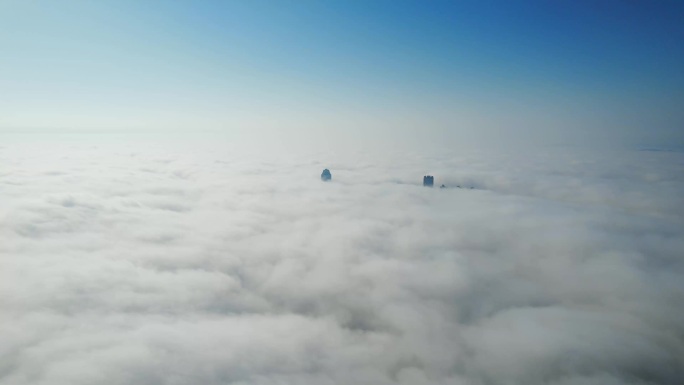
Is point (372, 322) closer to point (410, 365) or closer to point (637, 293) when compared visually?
point (410, 365)

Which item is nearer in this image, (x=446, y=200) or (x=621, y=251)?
(x=621, y=251)

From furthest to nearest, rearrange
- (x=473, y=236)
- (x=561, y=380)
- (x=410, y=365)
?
(x=473, y=236), (x=410, y=365), (x=561, y=380)

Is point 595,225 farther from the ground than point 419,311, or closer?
farther from the ground

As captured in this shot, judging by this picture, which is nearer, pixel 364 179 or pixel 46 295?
pixel 46 295

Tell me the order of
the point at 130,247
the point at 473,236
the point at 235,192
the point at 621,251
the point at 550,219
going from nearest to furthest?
the point at 621,251 → the point at 130,247 → the point at 473,236 → the point at 550,219 → the point at 235,192

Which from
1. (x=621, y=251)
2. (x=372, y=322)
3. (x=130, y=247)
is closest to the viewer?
(x=372, y=322)

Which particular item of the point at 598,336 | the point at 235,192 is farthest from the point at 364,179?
the point at 598,336

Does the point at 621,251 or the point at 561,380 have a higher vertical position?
the point at 621,251

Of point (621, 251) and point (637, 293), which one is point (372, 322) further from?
point (621, 251)

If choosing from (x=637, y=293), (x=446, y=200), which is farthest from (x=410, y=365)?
(x=446, y=200)
